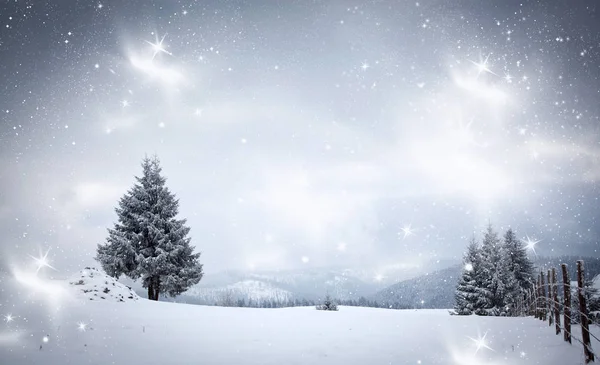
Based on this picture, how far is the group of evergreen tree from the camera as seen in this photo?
32.1 meters

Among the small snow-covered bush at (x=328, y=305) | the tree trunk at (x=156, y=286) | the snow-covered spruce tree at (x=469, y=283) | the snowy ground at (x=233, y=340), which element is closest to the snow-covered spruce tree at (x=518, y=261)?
the snow-covered spruce tree at (x=469, y=283)

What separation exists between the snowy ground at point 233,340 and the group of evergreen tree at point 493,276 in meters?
23.5

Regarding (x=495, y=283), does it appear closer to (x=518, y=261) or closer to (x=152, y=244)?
(x=518, y=261)

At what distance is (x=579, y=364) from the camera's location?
726cm

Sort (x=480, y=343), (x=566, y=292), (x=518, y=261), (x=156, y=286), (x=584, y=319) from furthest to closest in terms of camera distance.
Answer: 1. (x=518, y=261)
2. (x=156, y=286)
3. (x=480, y=343)
4. (x=566, y=292)
5. (x=584, y=319)

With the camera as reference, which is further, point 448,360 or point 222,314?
point 222,314

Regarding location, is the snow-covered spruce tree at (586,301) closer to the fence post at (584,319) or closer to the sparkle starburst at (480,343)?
the fence post at (584,319)

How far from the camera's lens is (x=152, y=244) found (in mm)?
22672

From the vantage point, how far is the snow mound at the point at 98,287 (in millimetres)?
12273

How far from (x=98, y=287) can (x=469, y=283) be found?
105ft

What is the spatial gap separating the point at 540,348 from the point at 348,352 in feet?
17.4

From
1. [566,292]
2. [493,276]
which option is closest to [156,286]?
[566,292]

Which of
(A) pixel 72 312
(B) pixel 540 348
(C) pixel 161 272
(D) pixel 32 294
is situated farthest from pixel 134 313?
(C) pixel 161 272

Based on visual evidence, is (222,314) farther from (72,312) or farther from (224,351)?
(224,351)
